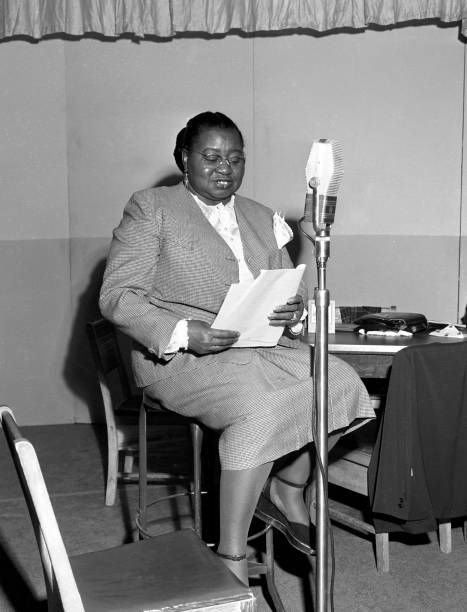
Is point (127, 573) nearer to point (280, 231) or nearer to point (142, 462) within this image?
point (142, 462)

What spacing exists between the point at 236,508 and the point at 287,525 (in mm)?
329

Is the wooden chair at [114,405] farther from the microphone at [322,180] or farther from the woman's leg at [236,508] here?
the microphone at [322,180]

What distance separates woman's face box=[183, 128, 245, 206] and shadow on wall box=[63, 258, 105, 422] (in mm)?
2684

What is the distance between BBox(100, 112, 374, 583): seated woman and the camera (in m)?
2.54

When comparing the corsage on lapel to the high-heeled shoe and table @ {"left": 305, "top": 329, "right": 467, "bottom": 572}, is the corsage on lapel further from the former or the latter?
the high-heeled shoe

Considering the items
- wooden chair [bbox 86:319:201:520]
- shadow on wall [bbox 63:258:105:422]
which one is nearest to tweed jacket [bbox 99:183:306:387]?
wooden chair [bbox 86:319:201:520]

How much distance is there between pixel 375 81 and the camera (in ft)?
17.6

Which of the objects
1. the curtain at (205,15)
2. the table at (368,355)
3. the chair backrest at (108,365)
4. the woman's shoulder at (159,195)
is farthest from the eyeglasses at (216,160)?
the curtain at (205,15)

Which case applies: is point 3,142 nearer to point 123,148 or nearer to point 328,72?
point 123,148

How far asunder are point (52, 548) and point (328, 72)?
4.33 meters

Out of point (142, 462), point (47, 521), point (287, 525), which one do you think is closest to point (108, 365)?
point (142, 462)

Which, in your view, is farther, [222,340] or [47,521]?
[222,340]

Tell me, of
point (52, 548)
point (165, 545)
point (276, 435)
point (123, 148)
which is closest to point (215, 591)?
point (165, 545)

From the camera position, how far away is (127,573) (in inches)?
76.0
